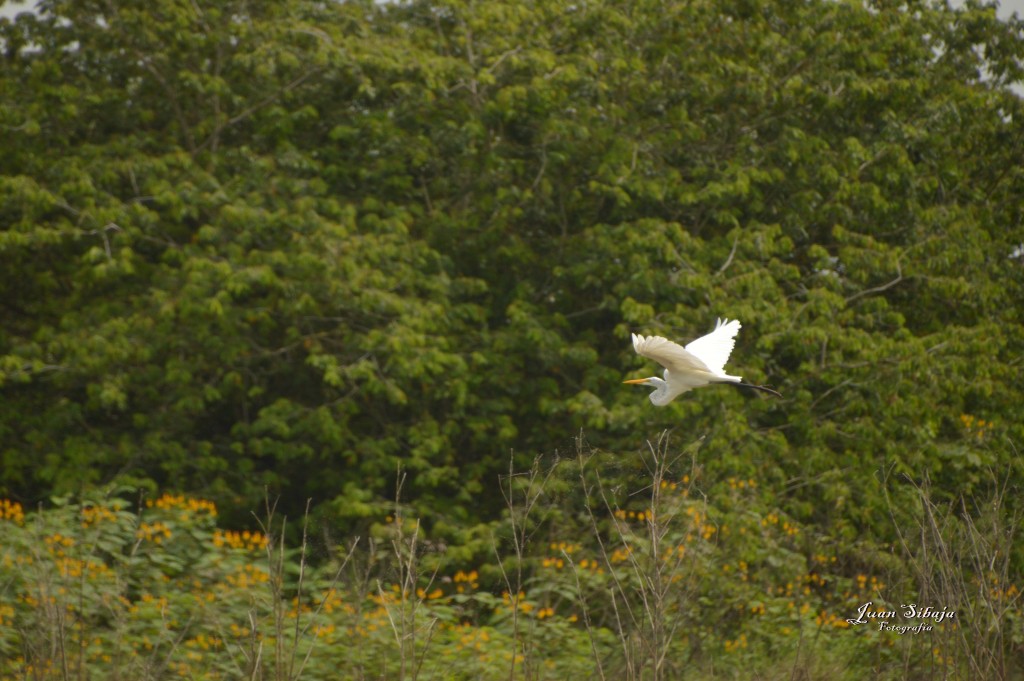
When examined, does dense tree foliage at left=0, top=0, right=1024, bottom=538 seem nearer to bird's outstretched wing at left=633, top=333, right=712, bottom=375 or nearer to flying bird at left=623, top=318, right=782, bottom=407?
flying bird at left=623, top=318, right=782, bottom=407

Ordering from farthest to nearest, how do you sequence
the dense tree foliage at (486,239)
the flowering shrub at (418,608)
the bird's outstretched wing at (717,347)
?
the dense tree foliage at (486,239), the bird's outstretched wing at (717,347), the flowering shrub at (418,608)

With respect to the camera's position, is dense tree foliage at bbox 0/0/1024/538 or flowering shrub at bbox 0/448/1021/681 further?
dense tree foliage at bbox 0/0/1024/538

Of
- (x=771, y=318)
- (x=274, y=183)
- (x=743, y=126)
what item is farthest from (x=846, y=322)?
(x=274, y=183)

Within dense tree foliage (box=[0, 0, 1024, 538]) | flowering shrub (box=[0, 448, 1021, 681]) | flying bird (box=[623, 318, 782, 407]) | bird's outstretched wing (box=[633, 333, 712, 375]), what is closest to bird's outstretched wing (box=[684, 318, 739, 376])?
flying bird (box=[623, 318, 782, 407])

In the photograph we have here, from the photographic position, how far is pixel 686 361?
4.52m

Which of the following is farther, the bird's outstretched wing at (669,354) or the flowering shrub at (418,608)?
the bird's outstretched wing at (669,354)

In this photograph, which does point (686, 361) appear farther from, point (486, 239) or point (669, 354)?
point (486, 239)

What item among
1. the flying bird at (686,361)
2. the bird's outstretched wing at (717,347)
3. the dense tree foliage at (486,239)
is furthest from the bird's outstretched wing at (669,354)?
the dense tree foliage at (486,239)

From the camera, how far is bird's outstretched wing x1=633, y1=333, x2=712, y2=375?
4285 millimetres

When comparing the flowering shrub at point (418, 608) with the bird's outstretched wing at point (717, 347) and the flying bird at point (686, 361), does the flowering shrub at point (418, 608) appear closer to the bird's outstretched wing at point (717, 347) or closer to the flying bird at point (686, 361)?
the flying bird at point (686, 361)

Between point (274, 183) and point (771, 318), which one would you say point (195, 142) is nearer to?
point (274, 183)

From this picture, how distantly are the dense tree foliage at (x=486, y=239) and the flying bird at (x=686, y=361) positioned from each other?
6.01 feet

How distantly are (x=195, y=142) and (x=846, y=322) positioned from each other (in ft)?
16.5

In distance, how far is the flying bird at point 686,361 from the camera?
4.33 m
